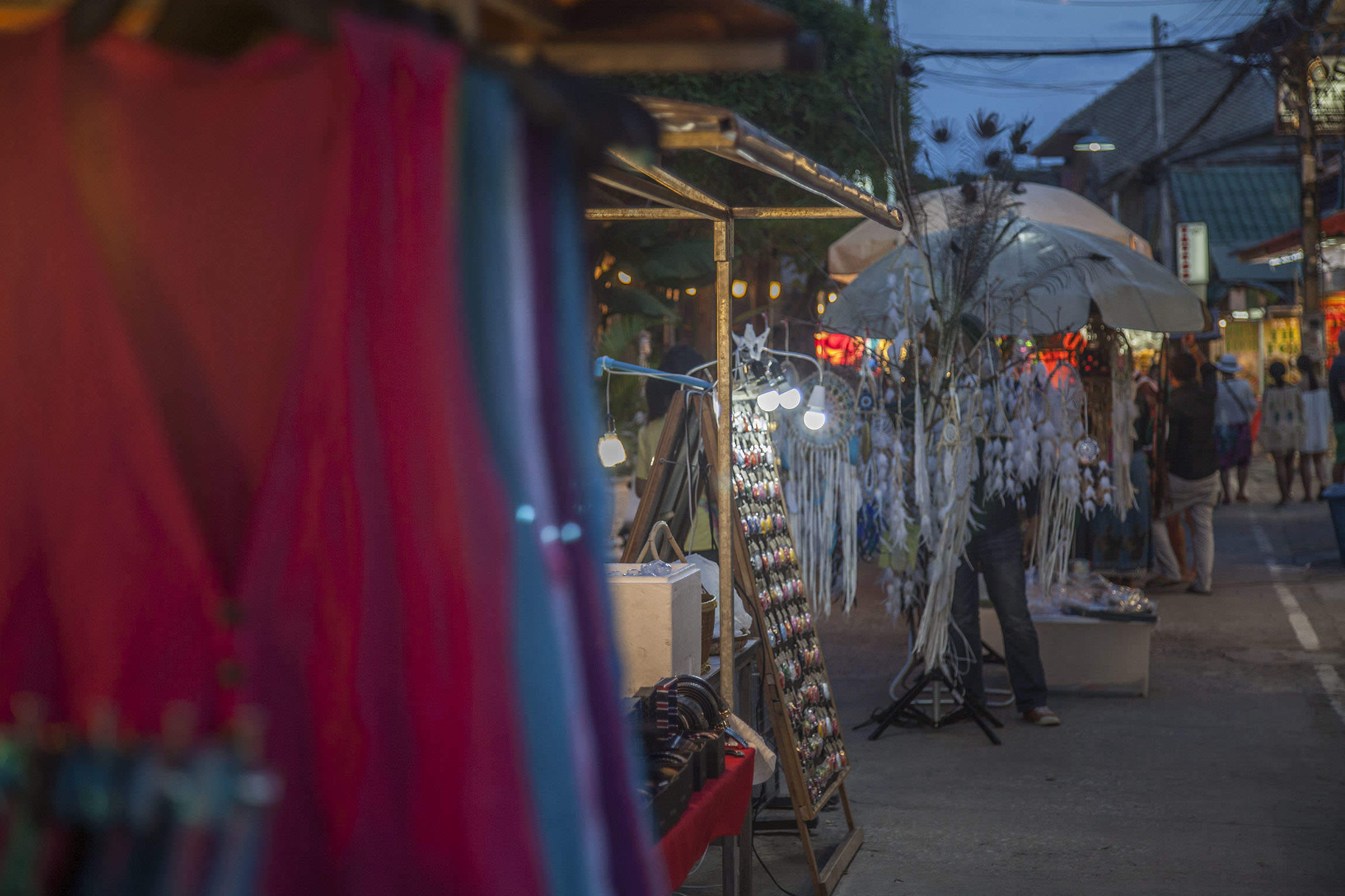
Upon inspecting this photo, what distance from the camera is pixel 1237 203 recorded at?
28953mm

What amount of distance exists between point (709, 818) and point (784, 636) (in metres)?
1.46

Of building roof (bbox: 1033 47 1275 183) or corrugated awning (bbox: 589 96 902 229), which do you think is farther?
building roof (bbox: 1033 47 1275 183)

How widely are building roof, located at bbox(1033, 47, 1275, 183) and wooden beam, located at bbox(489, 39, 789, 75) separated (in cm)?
3168

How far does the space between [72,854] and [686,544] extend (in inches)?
139

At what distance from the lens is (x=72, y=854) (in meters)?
1.32

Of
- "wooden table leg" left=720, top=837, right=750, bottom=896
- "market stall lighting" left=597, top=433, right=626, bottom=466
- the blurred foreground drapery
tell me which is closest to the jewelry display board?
"market stall lighting" left=597, top=433, right=626, bottom=466

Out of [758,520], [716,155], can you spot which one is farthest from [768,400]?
[716,155]

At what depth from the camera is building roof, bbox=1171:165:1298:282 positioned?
28.0 meters

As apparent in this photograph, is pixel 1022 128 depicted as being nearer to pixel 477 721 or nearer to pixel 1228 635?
pixel 1228 635

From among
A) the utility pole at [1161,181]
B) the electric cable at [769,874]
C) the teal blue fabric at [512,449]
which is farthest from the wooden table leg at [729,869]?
the utility pole at [1161,181]

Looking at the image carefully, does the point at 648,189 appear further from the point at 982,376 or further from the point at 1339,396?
the point at 1339,396

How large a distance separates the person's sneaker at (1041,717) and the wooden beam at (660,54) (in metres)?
5.59

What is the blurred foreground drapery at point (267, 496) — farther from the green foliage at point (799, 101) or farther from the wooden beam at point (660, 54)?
the green foliage at point (799, 101)

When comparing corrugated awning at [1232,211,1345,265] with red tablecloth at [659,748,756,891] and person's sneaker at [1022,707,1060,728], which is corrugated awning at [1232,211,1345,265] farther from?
red tablecloth at [659,748,756,891]
